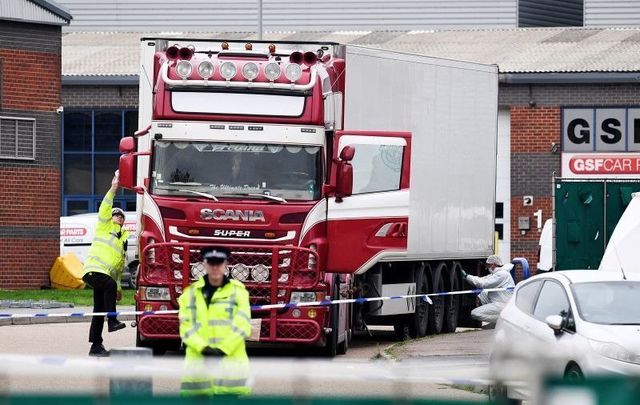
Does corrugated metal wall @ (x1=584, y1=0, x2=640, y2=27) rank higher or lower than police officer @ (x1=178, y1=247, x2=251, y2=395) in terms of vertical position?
higher

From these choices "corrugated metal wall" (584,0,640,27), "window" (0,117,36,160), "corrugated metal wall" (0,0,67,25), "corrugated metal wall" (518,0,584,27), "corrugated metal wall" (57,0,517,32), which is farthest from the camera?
"corrugated metal wall" (518,0,584,27)

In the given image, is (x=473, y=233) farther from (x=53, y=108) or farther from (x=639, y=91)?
(x=639, y=91)

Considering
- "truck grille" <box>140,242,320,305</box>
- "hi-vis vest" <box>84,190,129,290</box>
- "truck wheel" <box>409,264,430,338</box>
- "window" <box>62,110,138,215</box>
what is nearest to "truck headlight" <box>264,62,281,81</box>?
"truck grille" <box>140,242,320,305</box>

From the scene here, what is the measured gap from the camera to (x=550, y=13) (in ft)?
202

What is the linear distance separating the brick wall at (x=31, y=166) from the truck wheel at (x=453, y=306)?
49.0 feet

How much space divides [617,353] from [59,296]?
2176 centimetres

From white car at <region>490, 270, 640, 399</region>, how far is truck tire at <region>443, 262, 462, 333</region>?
9044 millimetres

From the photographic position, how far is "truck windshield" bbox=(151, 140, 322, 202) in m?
18.2

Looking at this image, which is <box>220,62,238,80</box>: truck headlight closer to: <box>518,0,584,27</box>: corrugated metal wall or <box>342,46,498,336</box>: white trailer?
<box>342,46,498,336</box>: white trailer

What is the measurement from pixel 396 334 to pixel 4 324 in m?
6.24

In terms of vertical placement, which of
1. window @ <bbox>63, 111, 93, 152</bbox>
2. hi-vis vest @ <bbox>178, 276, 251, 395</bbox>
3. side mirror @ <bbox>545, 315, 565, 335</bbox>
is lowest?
side mirror @ <bbox>545, 315, 565, 335</bbox>

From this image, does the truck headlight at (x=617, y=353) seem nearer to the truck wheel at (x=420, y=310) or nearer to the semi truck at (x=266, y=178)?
the semi truck at (x=266, y=178)

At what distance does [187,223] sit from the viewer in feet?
59.2

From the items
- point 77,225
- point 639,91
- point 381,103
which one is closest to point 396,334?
point 381,103
